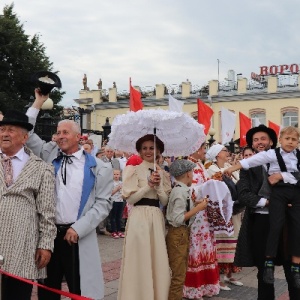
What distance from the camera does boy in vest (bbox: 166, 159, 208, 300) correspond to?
4.84 m

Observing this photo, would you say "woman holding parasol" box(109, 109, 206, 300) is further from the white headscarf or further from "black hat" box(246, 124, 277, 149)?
the white headscarf

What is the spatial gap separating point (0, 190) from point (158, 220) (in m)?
1.69

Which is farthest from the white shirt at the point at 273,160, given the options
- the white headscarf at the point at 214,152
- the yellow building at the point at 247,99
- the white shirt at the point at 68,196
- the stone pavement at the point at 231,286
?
the yellow building at the point at 247,99

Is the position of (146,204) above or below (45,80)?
below

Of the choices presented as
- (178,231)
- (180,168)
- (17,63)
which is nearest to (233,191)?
(180,168)

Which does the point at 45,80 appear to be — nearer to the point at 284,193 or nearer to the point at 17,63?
the point at 284,193

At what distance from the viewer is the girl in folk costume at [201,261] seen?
571cm

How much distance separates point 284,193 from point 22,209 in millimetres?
2239

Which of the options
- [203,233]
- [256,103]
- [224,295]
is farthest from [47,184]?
[256,103]

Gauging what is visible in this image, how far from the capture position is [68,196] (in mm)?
3988

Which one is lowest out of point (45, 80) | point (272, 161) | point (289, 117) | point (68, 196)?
point (68, 196)

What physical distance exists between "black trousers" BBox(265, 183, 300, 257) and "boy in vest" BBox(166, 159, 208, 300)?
88 cm

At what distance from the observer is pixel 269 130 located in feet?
15.6

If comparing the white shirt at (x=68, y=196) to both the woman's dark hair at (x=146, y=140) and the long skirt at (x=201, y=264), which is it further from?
the long skirt at (x=201, y=264)
